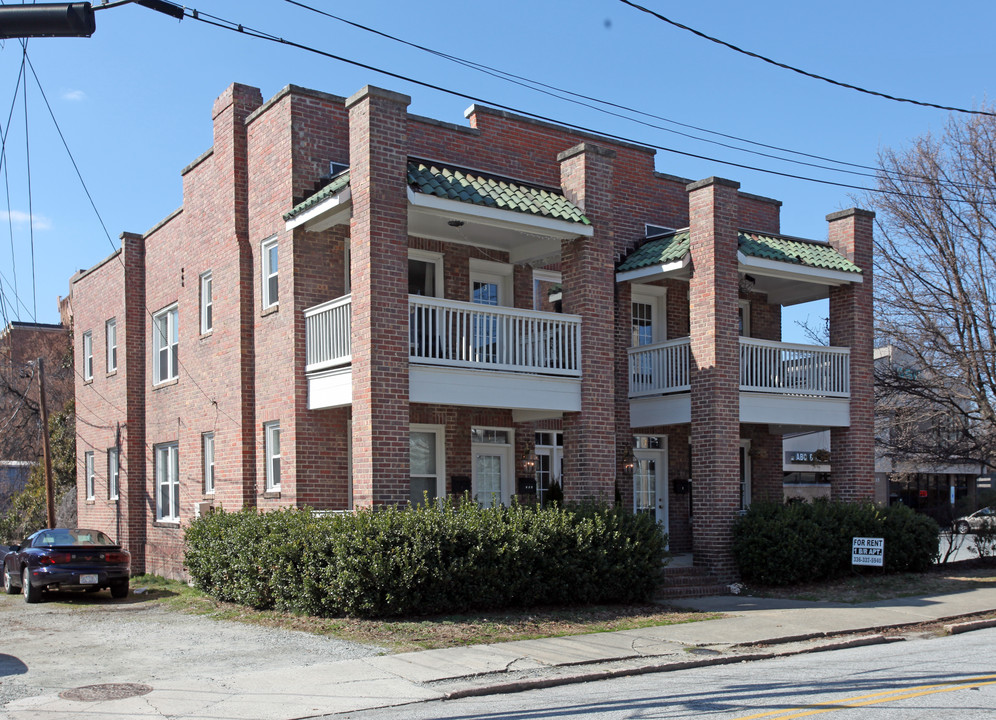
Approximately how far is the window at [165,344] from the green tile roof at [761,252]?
10270 mm

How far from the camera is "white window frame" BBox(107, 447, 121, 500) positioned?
2475 cm

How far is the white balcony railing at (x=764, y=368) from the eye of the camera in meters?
19.5

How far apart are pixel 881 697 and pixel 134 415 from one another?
64.7 ft

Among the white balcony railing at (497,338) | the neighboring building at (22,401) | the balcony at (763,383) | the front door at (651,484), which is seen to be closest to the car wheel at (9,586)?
the white balcony railing at (497,338)

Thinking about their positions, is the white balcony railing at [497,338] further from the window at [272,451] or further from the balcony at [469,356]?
the window at [272,451]

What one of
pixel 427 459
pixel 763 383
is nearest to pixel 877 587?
pixel 763 383

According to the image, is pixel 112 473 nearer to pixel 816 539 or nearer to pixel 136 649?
pixel 136 649

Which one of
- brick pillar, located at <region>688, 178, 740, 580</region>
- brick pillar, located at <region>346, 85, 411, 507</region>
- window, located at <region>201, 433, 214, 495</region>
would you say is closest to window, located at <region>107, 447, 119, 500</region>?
window, located at <region>201, 433, 214, 495</region>

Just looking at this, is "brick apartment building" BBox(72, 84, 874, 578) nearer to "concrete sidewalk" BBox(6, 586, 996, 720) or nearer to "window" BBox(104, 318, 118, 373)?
"window" BBox(104, 318, 118, 373)

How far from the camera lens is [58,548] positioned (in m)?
17.9

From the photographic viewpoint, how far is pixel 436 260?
730 inches

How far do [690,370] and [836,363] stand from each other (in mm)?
3596

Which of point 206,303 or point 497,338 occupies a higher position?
point 206,303

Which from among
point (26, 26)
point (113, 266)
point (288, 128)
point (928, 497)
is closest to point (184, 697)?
point (26, 26)
